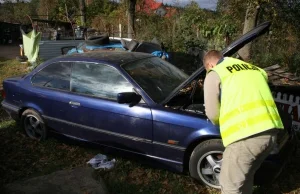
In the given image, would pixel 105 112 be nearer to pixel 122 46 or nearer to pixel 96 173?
pixel 96 173

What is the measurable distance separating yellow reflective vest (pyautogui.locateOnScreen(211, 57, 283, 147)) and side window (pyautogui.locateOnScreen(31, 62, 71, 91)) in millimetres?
2690

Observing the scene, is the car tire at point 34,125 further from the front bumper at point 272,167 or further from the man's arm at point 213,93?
the front bumper at point 272,167

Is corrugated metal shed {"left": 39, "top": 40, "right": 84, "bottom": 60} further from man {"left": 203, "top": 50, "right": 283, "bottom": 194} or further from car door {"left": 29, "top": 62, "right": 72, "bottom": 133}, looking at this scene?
man {"left": 203, "top": 50, "right": 283, "bottom": 194}

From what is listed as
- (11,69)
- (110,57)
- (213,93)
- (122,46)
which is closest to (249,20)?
(122,46)

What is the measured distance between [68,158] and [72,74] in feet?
4.08

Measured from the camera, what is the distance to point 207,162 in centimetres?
356

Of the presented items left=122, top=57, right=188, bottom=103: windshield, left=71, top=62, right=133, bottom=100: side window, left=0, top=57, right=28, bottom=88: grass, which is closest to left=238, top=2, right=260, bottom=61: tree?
left=122, top=57, right=188, bottom=103: windshield

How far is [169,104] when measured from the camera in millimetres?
3762

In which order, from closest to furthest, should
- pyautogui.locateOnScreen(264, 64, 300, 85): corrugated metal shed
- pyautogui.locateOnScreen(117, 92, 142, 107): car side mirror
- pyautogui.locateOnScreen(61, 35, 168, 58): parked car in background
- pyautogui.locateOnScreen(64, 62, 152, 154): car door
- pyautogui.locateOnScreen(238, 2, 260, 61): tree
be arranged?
pyautogui.locateOnScreen(117, 92, 142, 107): car side mirror, pyautogui.locateOnScreen(64, 62, 152, 154): car door, pyautogui.locateOnScreen(264, 64, 300, 85): corrugated metal shed, pyautogui.locateOnScreen(61, 35, 168, 58): parked car in background, pyautogui.locateOnScreen(238, 2, 260, 61): tree

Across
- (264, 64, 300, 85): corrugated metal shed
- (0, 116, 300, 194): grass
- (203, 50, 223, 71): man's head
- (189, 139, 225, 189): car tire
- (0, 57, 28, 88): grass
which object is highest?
(203, 50, 223, 71): man's head

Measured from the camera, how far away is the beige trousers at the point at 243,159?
8.13ft

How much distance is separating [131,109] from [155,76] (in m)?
0.68

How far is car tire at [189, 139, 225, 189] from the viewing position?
11.2 ft

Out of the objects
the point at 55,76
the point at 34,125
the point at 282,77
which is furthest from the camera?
the point at 282,77
